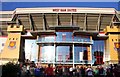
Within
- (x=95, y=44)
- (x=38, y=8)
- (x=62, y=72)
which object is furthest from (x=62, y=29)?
(x=62, y=72)

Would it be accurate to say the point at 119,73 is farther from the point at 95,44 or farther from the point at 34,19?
the point at 34,19

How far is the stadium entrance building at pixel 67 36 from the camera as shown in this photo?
164ft

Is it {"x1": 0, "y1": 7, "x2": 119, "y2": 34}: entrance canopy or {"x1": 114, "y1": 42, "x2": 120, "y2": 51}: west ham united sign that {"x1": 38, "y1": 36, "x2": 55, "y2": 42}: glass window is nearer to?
{"x1": 0, "y1": 7, "x2": 119, "y2": 34}: entrance canopy

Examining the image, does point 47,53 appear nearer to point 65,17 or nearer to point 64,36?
point 64,36

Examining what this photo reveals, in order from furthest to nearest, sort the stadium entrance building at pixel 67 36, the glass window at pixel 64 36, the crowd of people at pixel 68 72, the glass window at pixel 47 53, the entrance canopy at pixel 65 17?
the entrance canopy at pixel 65 17 < the glass window at pixel 64 36 < the stadium entrance building at pixel 67 36 < the glass window at pixel 47 53 < the crowd of people at pixel 68 72

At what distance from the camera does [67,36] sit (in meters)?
50.8

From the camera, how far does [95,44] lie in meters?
56.4

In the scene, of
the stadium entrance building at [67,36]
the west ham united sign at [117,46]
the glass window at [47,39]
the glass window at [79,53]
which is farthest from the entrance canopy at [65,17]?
the glass window at [79,53]

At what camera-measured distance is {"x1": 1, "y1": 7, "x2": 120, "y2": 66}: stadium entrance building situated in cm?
5006

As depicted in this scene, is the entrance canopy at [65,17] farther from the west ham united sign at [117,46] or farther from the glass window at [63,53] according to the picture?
the glass window at [63,53]

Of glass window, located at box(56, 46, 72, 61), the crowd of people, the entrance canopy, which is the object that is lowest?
the crowd of people

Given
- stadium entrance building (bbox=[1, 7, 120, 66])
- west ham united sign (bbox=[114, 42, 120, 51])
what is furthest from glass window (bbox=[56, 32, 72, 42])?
west ham united sign (bbox=[114, 42, 120, 51])

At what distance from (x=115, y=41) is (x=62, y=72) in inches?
1487

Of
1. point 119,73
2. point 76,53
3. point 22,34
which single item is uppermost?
point 22,34
